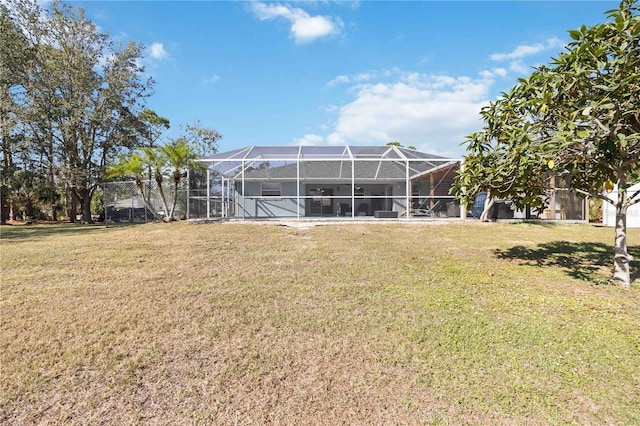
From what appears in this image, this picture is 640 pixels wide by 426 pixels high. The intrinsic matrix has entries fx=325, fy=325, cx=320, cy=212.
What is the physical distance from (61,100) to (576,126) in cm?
2287

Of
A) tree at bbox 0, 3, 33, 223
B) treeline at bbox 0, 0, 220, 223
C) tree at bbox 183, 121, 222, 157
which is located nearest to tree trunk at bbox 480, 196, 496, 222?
treeline at bbox 0, 0, 220, 223

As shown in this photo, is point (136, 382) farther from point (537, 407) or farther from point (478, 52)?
point (478, 52)

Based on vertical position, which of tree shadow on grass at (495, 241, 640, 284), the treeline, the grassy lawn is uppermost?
the treeline

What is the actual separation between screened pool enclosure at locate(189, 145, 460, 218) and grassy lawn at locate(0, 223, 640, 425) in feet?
27.2

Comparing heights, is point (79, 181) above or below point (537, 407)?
above

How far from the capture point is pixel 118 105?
1920 centimetres

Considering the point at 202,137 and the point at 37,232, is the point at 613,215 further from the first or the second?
the point at 202,137

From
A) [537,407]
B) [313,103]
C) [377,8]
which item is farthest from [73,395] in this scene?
[313,103]

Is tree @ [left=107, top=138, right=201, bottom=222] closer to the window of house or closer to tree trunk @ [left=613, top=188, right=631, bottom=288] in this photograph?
the window of house

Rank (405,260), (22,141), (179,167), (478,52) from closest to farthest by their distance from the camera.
A: (405,260), (478,52), (179,167), (22,141)

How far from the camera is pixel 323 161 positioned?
15.6 metres

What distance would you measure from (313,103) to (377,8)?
5.76m

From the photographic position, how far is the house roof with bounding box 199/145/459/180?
14562 mm

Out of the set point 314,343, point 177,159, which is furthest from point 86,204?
point 314,343
